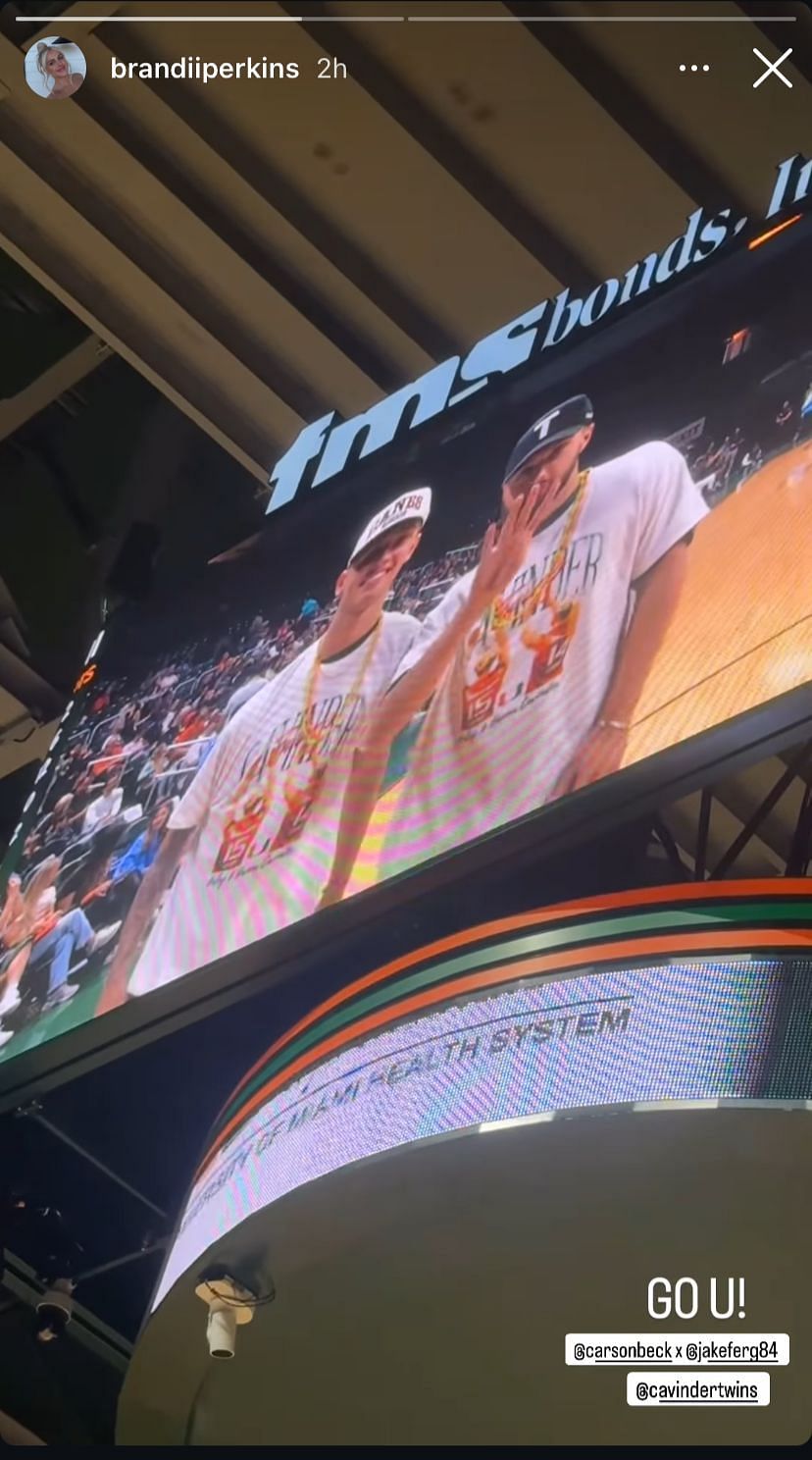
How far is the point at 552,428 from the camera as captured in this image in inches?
123

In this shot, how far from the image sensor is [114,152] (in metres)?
4.14

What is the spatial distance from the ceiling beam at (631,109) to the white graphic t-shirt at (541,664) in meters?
1.32

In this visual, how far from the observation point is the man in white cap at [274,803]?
2.70 meters

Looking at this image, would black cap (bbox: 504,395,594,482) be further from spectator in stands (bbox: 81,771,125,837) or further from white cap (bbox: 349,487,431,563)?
spectator in stands (bbox: 81,771,125,837)

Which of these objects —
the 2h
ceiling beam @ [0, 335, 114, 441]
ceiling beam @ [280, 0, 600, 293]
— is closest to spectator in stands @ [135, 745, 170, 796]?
the 2h

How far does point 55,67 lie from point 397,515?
1.44 m

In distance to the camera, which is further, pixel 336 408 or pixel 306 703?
pixel 336 408

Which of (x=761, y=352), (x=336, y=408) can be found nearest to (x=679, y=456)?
(x=761, y=352)

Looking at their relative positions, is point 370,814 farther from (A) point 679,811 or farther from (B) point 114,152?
Result: (B) point 114,152

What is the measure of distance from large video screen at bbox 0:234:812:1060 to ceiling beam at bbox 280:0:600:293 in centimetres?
85

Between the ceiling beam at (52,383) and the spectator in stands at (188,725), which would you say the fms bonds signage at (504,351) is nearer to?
the spectator in stands at (188,725)

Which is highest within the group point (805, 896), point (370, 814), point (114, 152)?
point (114, 152)

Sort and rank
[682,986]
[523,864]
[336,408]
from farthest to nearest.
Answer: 1. [336,408]
2. [523,864]
3. [682,986]

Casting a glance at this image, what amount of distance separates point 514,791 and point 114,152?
8.34 feet
